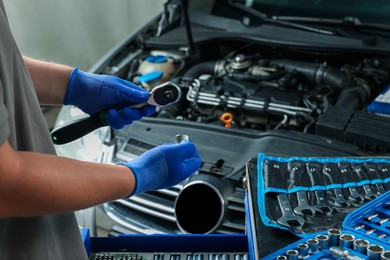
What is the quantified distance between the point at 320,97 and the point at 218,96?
344 mm

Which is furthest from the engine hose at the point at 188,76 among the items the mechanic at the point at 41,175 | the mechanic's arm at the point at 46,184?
the mechanic's arm at the point at 46,184

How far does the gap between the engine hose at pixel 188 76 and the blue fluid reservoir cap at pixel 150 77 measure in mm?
106

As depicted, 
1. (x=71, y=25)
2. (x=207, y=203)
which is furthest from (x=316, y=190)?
(x=71, y=25)

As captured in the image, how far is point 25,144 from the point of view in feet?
2.53

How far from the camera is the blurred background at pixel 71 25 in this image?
2.66m

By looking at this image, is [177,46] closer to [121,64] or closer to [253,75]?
[121,64]

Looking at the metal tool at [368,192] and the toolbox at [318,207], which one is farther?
the metal tool at [368,192]

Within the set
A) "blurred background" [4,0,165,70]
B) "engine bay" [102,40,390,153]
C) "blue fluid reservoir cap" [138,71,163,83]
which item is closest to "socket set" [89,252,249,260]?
"engine bay" [102,40,390,153]

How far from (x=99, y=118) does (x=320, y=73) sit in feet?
2.96

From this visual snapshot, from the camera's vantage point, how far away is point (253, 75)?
178 centimetres

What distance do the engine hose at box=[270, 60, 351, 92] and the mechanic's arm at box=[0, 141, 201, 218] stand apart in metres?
1.04

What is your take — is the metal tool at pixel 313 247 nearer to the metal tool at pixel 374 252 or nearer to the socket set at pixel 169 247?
the metal tool at pixel 374 252

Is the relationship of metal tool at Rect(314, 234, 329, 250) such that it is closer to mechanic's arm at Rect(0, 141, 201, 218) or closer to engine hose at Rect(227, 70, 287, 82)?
mechanic's arm at Rect(0, 141, 201, 218)

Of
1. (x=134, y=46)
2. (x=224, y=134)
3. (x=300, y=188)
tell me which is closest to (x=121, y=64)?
(x=134, y=46)
